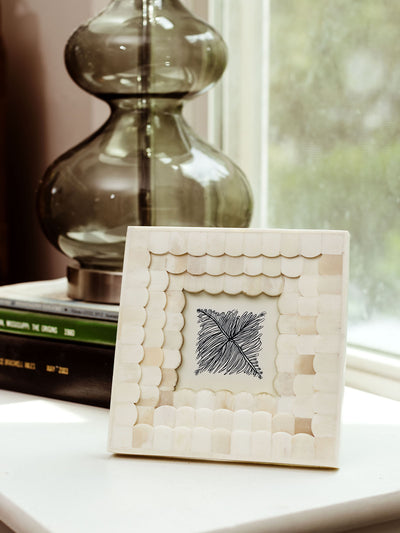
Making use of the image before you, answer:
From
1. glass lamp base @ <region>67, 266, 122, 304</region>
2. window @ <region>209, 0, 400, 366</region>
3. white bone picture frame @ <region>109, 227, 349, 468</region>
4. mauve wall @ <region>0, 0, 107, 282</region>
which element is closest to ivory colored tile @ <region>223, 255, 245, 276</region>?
white bone picture frame @ <region>109, 227, 349, 468</region>

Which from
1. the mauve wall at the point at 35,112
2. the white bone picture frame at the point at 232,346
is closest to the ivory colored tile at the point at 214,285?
the white bone picture frame at the point at 232,346

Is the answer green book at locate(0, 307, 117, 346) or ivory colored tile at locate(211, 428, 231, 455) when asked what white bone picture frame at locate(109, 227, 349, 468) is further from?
green book at locate(0, 307, 117, 346)

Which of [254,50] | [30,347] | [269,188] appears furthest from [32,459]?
[254,50]

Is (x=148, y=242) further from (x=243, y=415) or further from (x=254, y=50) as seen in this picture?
(x=254, y=50)

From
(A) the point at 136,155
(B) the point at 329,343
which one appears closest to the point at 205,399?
(B) the point at 329,343

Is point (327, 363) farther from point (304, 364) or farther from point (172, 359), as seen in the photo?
point (172, 359)

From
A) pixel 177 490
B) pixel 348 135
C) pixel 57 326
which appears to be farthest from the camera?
pixel 348 135

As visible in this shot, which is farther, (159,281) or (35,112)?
(35,112)
